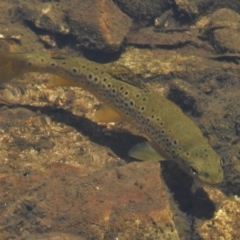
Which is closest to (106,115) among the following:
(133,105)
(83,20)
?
(133,105)

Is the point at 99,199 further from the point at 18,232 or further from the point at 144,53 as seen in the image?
the point at 144,53

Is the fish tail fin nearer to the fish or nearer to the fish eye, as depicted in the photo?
the fish

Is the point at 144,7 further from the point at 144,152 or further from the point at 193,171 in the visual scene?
the point at 193,171

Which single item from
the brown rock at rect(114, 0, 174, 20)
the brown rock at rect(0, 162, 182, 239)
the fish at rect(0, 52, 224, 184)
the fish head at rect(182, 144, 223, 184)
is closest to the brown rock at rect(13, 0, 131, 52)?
the brown rock at rect(114, 0, 174, 20)

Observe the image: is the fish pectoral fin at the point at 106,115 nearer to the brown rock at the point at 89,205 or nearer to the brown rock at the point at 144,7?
the brown rock at the point at 89,205

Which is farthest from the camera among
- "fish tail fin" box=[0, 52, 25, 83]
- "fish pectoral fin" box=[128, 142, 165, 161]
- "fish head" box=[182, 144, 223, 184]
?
"fish tail fin" box=[0, 52, 25, 83]

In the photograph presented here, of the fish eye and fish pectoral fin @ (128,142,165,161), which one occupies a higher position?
the fish eye

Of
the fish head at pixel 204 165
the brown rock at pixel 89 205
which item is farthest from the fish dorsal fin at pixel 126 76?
the brown rock at pixel 89 205
